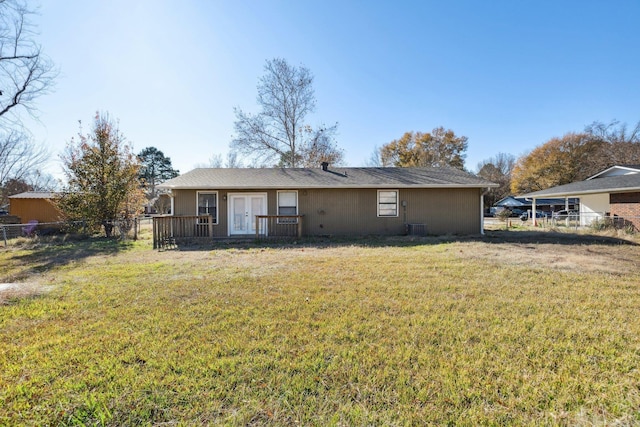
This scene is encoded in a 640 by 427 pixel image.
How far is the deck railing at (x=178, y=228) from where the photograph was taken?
374 inches

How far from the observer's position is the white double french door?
38.3 ft

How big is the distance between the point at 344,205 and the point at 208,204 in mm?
5657

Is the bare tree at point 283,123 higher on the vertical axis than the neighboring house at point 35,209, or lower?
higher

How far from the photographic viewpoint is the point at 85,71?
1044 centimetres

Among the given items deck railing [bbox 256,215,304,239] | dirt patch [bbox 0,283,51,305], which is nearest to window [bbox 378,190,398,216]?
deck railing [bbox 256,215,304,239]

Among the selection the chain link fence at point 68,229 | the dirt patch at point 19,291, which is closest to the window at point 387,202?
the chain link fence at point 68,229


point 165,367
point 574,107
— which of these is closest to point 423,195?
point 165,367

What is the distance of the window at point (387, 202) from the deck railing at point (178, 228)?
682cm

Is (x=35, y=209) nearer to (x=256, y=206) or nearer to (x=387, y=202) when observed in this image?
(x=256, y=206)

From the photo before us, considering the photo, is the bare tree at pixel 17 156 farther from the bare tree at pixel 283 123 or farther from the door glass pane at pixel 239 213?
the door glass pane at pixel 239 213

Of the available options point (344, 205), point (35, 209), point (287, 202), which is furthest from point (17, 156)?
point (344, 205)

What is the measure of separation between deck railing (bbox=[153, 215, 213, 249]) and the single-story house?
848 millimetres

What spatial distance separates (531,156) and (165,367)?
134 ft

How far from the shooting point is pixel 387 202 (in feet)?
39.2
